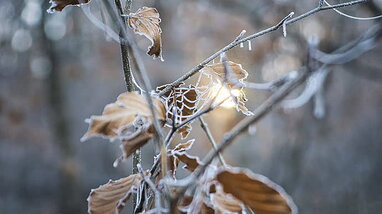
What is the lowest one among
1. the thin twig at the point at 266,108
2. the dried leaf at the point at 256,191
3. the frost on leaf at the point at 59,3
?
the dried leaf at the point at 256,191

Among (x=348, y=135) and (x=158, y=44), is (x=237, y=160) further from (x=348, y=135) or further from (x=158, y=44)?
(x=158, y=44)

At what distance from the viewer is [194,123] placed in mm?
3373

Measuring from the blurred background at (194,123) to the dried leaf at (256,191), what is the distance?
2376mm

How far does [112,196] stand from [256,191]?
0.14m

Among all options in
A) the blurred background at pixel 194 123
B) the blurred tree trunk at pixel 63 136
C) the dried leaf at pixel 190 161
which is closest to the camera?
the dried leaf at pixel 190 161

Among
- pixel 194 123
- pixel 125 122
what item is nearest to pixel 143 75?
pixel 125 122

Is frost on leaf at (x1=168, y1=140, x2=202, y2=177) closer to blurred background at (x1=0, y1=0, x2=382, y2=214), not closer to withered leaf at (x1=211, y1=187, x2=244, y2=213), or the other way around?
withered leaf at (x1=211, y1=187, x2=244, y2=213)

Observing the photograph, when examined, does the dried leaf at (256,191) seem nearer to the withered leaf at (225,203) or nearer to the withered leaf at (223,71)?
the withered leaf at (225,203)

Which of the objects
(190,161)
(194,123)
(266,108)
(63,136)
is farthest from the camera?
(194,123)

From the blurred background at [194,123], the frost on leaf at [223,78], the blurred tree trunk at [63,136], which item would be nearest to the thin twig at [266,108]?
the frost on leaf at [223,78]

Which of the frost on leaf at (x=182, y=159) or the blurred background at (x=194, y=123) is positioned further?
the blurred background at (x=194, y=123)

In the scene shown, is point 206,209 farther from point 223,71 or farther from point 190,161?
point 223,71

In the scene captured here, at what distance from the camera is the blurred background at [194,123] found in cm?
312

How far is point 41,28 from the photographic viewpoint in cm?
318
